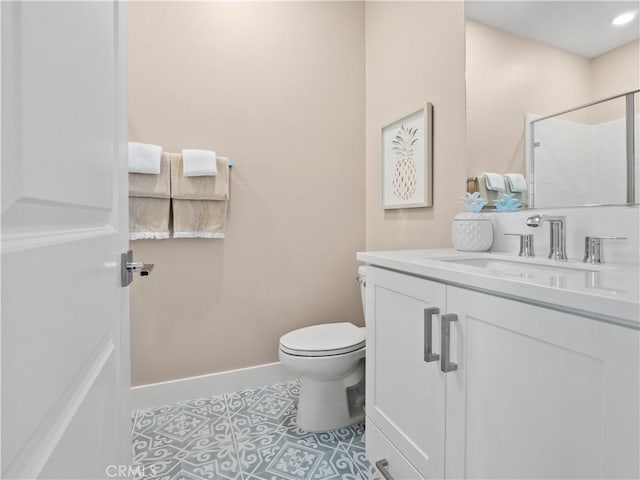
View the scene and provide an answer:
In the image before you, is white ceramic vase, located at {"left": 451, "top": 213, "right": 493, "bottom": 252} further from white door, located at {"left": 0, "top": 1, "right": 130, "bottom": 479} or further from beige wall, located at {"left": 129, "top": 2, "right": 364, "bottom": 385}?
white door, located at {"left": 0, "top": 1, "right": 130, "bottom": 479}

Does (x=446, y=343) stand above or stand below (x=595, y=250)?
below

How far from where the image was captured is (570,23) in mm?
1119

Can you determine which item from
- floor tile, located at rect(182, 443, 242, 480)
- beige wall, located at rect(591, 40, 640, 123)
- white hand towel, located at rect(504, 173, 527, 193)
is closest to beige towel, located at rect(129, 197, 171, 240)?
floor tile, located at rect(182, 443, 242, 480)

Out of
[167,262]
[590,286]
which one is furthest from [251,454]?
[590,286]

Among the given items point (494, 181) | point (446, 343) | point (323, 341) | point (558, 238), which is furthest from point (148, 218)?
point (558, 238)

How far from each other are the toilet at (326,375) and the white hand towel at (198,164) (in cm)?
96

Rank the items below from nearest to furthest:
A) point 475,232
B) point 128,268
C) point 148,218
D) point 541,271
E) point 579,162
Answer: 1. point 128,268
2. point 541,271
3. point 579,162
4. point 475,232
5. point 148,218

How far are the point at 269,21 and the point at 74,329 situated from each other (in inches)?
83.3

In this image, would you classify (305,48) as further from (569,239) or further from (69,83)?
(69,83)

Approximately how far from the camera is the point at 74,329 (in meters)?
0.42

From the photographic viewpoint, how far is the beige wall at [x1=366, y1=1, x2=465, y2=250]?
153cm

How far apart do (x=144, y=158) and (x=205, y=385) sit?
1257mm

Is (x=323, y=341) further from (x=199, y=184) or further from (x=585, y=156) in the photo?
(x=585, y=156)

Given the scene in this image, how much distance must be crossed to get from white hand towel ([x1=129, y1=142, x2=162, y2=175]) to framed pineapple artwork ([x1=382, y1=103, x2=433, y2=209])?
4.20 feet
